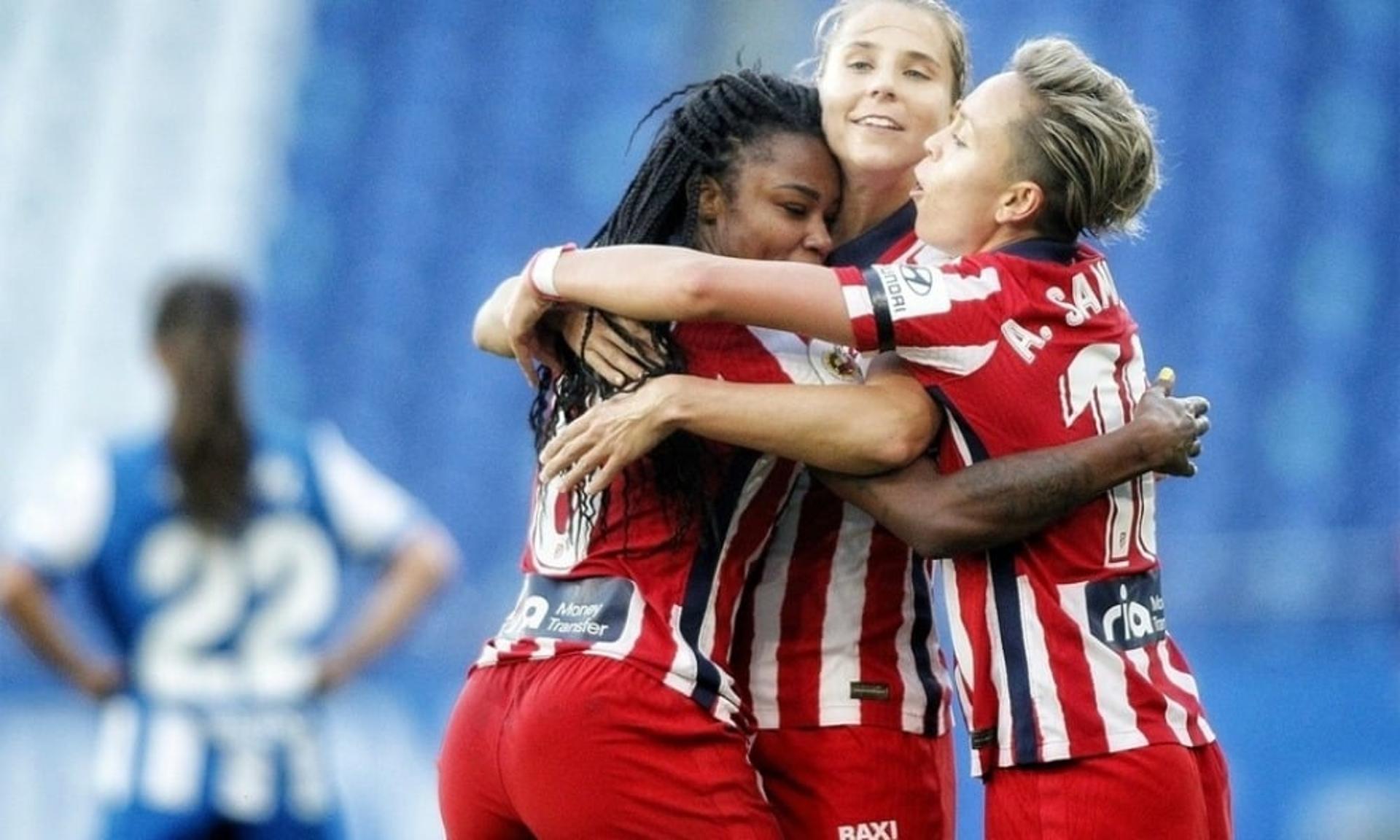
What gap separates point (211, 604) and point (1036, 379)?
301cm

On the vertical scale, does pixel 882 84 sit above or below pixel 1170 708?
above

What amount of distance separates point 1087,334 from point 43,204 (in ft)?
27.7

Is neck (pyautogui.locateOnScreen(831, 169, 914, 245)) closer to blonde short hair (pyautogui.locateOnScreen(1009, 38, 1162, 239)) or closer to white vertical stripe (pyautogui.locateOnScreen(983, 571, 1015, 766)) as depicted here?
blonde short hair (pyautogui.locateOnScreen(1009, 38, 1162, 239))

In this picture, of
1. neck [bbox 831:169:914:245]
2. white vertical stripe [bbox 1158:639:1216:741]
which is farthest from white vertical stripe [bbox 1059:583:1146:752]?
neck [bbox 831:169:914:245]

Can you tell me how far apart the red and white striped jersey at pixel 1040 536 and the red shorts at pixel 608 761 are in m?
0.42

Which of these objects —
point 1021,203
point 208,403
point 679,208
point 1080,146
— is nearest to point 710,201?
point 679,208

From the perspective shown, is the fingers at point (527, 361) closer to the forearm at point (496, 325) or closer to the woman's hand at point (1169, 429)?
the forearm at point (496, 325)

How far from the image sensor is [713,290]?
338 centimetres

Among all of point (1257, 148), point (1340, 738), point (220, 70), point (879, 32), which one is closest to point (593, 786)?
point (879, 32)

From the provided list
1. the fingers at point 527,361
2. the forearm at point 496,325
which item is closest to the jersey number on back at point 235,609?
the forearm at point 496,325

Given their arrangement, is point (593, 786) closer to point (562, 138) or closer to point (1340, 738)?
point (1340, 738)

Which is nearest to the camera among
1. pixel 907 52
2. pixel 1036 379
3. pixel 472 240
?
pixel 1036 379

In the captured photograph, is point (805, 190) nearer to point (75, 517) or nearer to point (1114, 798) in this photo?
point (1114, 798)

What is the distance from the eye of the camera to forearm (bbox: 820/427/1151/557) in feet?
11.2
